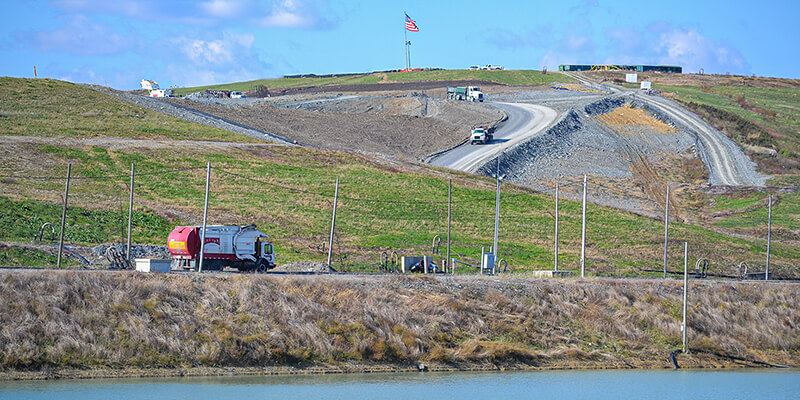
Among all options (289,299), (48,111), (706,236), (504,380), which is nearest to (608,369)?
(504,380)

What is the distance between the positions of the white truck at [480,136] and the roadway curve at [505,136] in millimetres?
699

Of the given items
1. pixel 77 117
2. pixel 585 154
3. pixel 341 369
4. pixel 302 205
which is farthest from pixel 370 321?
pixel 585 154


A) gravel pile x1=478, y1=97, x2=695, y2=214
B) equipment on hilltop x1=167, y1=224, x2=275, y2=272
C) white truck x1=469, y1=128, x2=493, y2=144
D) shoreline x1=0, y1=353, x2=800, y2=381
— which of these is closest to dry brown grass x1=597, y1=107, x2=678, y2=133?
gravel pile x1=478, y1=97, x2=695, y2=214

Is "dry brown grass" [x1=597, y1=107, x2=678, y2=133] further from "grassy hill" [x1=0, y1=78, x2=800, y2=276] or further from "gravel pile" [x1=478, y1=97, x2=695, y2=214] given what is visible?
"grassy hill" [x1=0, y1=78, x2=800, y2=276]

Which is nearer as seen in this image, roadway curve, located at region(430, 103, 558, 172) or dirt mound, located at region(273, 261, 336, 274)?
dirt mound, located at region(273, 261, 336, 274)

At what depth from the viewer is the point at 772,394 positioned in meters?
32.7

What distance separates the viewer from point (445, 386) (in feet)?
107

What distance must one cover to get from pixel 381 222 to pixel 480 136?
1670 inches

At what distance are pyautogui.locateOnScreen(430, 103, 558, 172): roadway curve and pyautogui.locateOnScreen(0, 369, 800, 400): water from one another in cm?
5717

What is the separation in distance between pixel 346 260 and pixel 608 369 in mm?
23461

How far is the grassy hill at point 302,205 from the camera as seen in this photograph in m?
59.8

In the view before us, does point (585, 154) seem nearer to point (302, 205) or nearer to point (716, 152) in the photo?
point (716, 152)

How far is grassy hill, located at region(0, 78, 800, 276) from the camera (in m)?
59.8

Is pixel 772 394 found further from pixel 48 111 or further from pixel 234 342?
pixel 48 111
